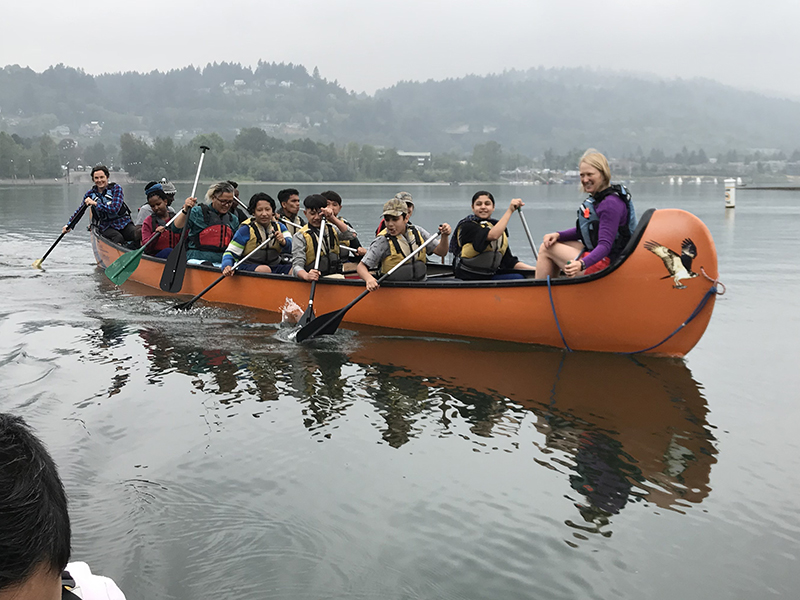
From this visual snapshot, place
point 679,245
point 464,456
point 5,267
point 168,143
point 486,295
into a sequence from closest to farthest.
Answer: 1. point 464,456
2. point 679,245
3. point 486,295
4. point 5,267
5. point 168,143

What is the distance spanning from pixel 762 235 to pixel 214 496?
22407 mm

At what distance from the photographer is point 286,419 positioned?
6.24 meters

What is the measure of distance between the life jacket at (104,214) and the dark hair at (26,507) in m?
14.3

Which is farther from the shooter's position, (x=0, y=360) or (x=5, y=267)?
(x=5, y=267)

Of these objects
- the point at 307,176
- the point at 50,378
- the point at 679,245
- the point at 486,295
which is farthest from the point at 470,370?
the point at 307,176

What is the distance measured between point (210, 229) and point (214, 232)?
8 centimetres

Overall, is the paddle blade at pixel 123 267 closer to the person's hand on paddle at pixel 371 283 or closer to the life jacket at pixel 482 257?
the person's hand on paddle at pixel 371 283

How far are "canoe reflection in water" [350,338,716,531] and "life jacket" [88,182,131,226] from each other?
7843 mm

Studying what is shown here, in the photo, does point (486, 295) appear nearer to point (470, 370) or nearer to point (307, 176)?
point (470, 370)

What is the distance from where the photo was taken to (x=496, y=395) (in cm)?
696

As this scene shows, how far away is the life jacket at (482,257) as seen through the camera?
886cm

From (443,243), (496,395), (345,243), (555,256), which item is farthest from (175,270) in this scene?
(496,395)

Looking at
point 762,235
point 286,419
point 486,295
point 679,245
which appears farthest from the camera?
point 762,235

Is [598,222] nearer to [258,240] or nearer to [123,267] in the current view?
[258,240]
